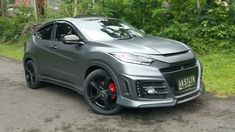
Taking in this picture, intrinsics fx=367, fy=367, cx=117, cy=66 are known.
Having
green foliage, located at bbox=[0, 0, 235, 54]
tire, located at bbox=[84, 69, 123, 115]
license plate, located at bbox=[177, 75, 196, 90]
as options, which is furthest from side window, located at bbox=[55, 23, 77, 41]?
green foliage, located at bbox=[0, 0, 235, 54]

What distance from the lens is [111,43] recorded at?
6207mm

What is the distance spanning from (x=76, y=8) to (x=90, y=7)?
2.49ft

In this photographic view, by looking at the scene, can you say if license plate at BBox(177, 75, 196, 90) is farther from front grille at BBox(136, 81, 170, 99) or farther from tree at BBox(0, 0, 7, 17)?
tree at BBox(0, 0, 7, 17)

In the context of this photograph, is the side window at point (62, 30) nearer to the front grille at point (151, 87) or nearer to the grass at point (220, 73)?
the front grille at point (151, 87)

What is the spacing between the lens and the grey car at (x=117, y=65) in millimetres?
5594

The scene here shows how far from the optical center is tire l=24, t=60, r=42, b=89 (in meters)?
8.12

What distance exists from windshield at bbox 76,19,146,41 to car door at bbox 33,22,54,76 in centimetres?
94

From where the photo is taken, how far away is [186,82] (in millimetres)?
5898

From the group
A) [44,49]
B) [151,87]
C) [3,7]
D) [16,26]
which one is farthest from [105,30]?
[3,7]

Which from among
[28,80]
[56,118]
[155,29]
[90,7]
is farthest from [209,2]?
[56,118]

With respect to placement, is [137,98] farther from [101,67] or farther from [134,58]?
[101,67]

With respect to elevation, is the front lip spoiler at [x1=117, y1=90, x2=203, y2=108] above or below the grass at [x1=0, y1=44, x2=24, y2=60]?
above

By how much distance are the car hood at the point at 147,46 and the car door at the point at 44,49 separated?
1.74m

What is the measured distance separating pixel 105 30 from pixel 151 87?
1.84m
